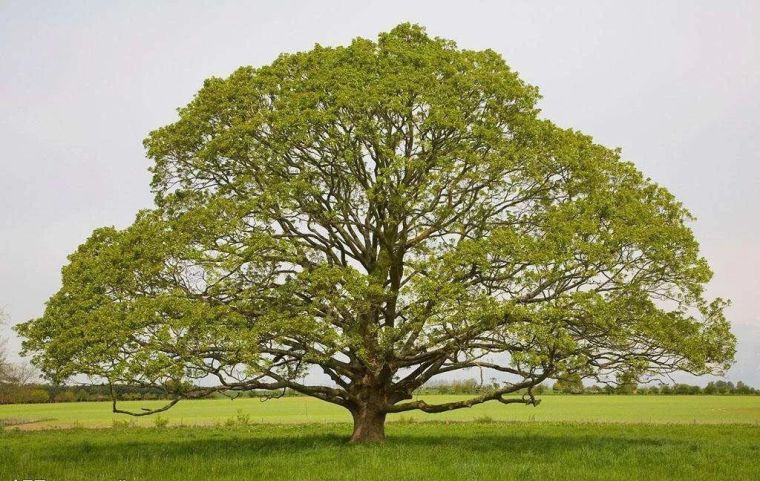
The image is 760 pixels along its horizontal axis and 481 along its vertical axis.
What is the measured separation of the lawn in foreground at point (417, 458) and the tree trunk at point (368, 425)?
1.00m

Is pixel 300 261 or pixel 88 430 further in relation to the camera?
pixel 88 430

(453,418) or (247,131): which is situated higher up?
(247,131)

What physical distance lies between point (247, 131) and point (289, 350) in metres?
7.82

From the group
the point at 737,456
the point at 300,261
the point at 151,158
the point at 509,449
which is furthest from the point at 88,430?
the point at 737,456

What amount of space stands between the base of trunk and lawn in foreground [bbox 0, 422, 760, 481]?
954mm

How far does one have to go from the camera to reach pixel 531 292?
2369cm

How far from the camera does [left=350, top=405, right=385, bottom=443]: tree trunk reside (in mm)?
25750

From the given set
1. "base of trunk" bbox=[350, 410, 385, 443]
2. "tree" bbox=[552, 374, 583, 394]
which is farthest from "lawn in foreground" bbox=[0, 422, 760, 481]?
"tree" bbox=[552, 374, 583, 394]

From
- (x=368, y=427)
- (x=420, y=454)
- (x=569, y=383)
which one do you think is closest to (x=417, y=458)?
(x=420, y=454)

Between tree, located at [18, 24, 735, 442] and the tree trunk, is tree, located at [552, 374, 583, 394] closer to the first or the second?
tree, located at [18, 24, 735, 442]

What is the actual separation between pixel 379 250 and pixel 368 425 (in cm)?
662

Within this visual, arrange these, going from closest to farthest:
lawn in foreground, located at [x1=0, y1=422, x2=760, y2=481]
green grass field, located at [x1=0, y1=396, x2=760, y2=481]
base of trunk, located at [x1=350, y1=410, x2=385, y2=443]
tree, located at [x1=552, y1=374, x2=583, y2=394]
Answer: lawn in foreground, located at [x1=0, y1=422, x2=760, y2=481]
green grass field, located at [x1=0, y1=396, x2=760, y2=481]
tree, located at [x1=552, y1=374, x2=583, y2=394]
base of trunk, located at [x1=350, y1=410, x2=385, y2=443]

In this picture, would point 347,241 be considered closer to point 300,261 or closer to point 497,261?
point 300,261

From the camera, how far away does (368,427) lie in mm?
25844
